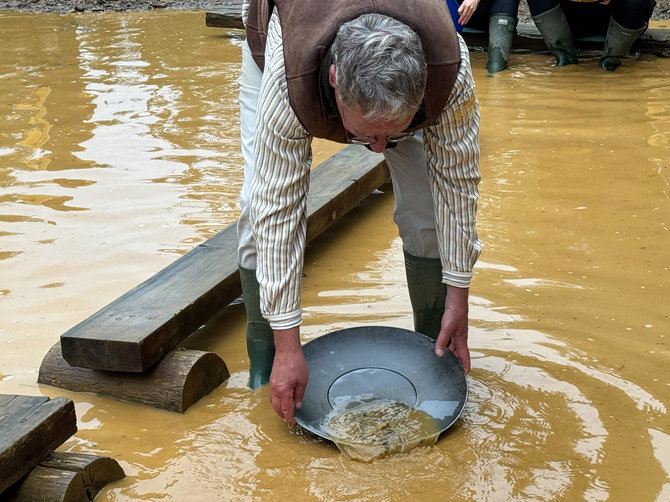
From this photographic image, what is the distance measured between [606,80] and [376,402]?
4351 mm

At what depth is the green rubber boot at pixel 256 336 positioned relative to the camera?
2.52 metres

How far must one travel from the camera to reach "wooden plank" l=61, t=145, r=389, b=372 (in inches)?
96.3

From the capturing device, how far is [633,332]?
9.16 ft

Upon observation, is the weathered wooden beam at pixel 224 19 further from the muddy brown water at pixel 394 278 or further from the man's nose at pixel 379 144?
the man's nose at pixel 379 144

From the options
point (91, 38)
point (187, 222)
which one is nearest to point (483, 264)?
point (187, 222)

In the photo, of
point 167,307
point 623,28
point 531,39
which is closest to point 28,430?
point 167,307

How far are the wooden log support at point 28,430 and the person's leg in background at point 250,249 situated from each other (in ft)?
2.04

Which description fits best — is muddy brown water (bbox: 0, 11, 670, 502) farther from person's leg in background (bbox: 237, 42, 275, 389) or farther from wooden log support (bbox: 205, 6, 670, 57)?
wooden log support (bbox: 205, 6, 670, 57)

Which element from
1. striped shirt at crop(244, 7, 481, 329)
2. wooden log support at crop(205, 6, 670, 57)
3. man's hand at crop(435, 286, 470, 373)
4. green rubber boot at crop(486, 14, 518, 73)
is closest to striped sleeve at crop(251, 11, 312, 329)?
striped shirt at crop(244, 7, 481, 329)

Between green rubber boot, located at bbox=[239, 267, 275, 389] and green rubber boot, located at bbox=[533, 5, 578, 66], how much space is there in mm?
4637

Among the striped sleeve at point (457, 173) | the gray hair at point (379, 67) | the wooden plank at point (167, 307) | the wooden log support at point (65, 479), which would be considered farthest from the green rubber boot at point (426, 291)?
the wooden log support at point (65, 479)

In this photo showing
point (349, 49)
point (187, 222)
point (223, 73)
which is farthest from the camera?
point (223, 73)

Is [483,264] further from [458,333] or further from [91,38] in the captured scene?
[91,38]

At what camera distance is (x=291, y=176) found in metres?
1.99
